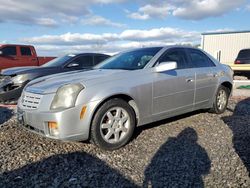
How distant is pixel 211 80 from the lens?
595 cm

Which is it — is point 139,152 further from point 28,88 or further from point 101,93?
point 28,88

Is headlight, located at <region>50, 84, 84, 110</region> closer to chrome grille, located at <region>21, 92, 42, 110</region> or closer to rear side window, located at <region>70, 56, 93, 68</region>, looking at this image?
chrome grille, located at <region>21, 92, 42, 110</region>

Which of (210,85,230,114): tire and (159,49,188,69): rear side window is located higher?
(159,49,188,69): rear side window

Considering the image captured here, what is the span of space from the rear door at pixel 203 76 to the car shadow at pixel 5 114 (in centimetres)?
383

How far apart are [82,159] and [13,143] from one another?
1326 mm

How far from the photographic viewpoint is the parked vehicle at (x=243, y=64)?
14663 millimetres

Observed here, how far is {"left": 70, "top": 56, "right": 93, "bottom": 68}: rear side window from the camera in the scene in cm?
898

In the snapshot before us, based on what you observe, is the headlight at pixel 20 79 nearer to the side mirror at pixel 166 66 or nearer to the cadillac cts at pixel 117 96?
the cadillac cts at pixel 117 96

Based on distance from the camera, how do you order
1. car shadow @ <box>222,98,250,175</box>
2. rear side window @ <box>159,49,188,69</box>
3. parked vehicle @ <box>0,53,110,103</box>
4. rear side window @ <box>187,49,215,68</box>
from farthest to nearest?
parked vehicle @ <box>0,53,110,103</box>, rear side window @ <box>187,49,215,68</box>, rear side window @ <box>159,49,188,69</box>, car shadow @ <box>222,98,250,175</box>

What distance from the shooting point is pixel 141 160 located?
12.7 feet

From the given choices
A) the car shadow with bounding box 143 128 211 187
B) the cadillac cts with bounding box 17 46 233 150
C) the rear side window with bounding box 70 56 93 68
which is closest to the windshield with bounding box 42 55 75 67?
the rear side window with bounding box 70 56 93 68

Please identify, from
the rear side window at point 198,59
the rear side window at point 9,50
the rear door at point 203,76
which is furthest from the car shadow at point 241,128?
the rear side window at point 9,50

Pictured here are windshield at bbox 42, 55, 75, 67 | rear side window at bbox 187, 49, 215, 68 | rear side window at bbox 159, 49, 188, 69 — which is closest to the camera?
rear side window at bbox 159, 49, 188, 69

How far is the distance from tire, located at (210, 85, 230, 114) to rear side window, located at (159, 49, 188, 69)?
3.90 feet
